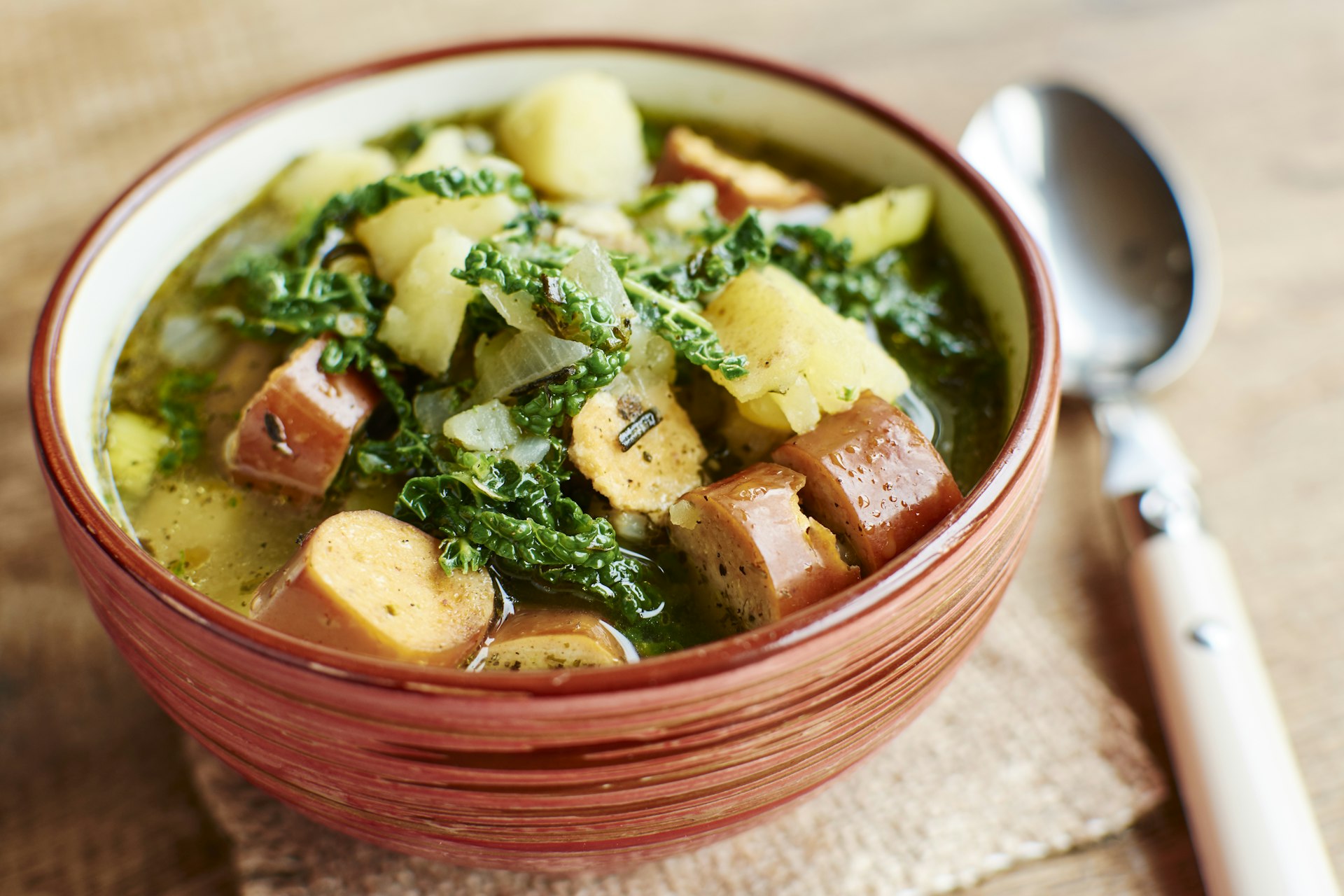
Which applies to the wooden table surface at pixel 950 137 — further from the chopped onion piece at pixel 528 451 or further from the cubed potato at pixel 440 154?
the cubed potato at pixel 440 154

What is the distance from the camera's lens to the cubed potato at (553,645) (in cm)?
160

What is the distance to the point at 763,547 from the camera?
1.54 metres

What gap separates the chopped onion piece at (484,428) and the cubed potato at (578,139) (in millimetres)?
800

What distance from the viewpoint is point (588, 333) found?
1.65 metres

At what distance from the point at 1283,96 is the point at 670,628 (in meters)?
3.05

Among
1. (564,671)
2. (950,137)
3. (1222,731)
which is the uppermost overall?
(564,671)

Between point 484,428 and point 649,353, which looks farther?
point 649,353

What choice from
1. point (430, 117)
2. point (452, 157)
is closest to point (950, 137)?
point (430, 117)

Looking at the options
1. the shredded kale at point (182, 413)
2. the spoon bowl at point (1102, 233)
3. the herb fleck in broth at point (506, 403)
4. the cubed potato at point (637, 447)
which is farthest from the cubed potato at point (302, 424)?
the spoon bowl at point (1102, 233)

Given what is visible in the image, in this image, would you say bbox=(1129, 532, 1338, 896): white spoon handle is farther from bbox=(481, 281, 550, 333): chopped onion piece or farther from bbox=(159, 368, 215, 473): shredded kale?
bbox=(159, 368, 215, 473): shredded kale

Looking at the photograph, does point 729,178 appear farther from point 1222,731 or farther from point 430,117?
point 1222,731

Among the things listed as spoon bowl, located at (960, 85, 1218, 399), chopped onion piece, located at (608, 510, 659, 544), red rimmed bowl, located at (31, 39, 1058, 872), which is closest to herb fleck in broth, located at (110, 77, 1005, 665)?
chopped onion piece, located at (608, 510, 659, 544)

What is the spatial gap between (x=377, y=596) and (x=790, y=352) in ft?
2.32

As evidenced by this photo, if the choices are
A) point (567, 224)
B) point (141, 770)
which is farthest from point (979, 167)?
point (141, 770)
